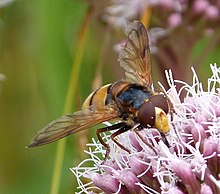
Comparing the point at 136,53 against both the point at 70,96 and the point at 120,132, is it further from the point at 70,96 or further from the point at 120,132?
the point at 70,96

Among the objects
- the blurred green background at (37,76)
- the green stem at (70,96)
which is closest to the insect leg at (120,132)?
the green stem at (70,96)

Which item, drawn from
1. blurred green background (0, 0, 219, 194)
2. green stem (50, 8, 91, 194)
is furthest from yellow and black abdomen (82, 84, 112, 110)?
Answer: blurred green background (0, 0, 219, 194)

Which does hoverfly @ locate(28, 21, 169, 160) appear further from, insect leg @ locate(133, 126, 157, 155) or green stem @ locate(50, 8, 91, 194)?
green stem @ locate(50, 8, 91, 194)

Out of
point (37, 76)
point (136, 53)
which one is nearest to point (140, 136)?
point (136, 53)

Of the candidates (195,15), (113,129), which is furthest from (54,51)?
(113,129)

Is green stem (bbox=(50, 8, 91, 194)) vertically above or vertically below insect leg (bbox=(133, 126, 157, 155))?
above

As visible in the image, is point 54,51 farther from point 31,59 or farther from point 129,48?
point 129,48

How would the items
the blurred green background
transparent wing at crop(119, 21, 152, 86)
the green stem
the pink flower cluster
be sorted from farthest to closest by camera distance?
the blurred green background, the green stem, transparent wing at crop(119, 21, 152, 86), the pink flower cluster
